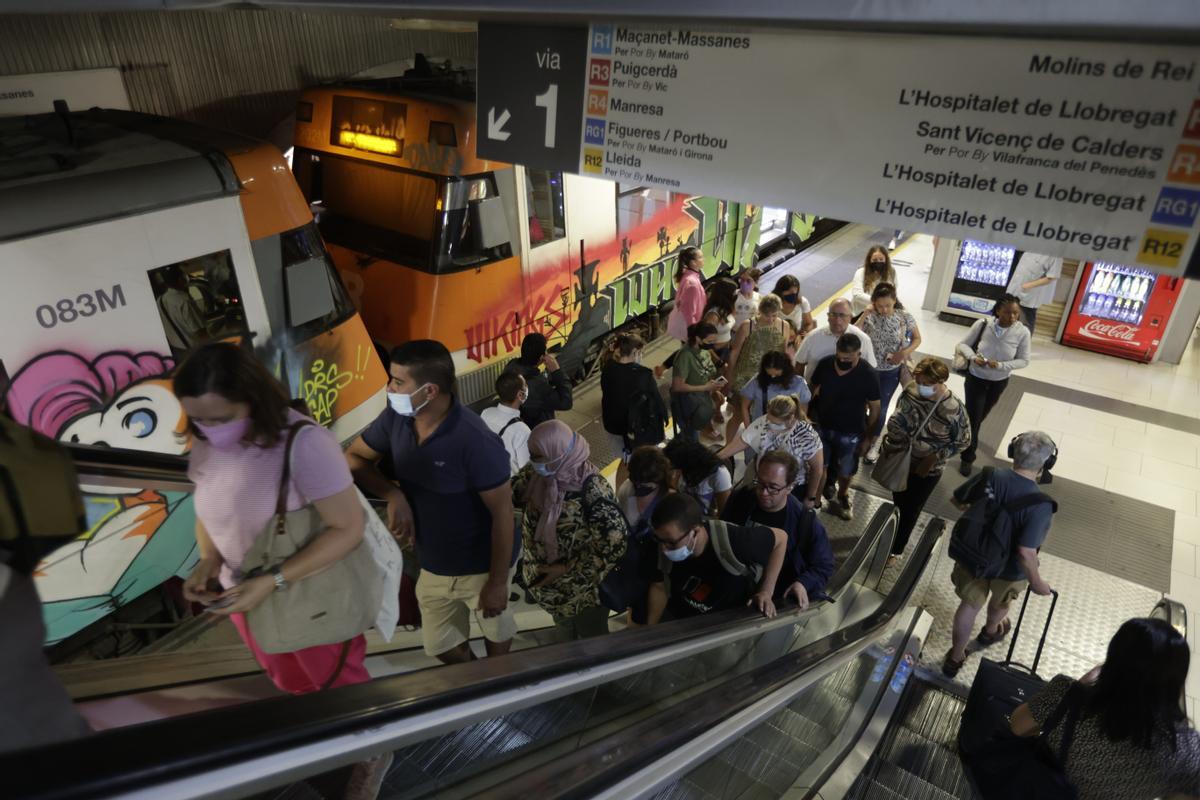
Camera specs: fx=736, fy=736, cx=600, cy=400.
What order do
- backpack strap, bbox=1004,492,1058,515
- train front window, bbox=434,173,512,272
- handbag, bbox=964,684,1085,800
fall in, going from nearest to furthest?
handbag, bbox=964,684,1085,800
backpack strap, bbox=1004,492,1058,515
train front window, bbox=434,173,512,272

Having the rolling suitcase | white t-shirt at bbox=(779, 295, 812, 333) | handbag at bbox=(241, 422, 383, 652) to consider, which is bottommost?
the rolling suitcase

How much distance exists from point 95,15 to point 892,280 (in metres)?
6.98

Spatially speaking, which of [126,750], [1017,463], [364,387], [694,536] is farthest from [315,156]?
[126,750]

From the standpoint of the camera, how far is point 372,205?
6.74 meters

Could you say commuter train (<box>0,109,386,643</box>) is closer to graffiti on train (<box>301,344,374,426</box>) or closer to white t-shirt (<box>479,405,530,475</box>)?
graffiti on train (<box>301,344,374,426</box>)

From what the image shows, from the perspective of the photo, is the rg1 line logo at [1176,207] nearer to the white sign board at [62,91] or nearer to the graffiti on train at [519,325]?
the graffiti on train at [519,325]

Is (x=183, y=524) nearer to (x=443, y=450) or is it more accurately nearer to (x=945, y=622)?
(x=443, y=450)

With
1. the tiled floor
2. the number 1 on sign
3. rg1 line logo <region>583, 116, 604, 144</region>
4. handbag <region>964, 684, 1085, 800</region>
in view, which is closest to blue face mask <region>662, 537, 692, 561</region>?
handbag <region>964, 684, 1085, 800</region>

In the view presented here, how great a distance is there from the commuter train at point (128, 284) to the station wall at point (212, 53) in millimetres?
1397

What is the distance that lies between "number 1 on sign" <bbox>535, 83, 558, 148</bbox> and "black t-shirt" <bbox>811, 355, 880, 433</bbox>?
9.17ft

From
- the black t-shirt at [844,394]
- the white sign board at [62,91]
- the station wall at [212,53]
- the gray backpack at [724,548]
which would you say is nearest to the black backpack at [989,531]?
the black t-shirt at [844,394]

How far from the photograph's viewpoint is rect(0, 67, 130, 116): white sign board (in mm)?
5273

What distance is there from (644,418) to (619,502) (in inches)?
54.2

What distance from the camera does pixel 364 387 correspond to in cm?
532
